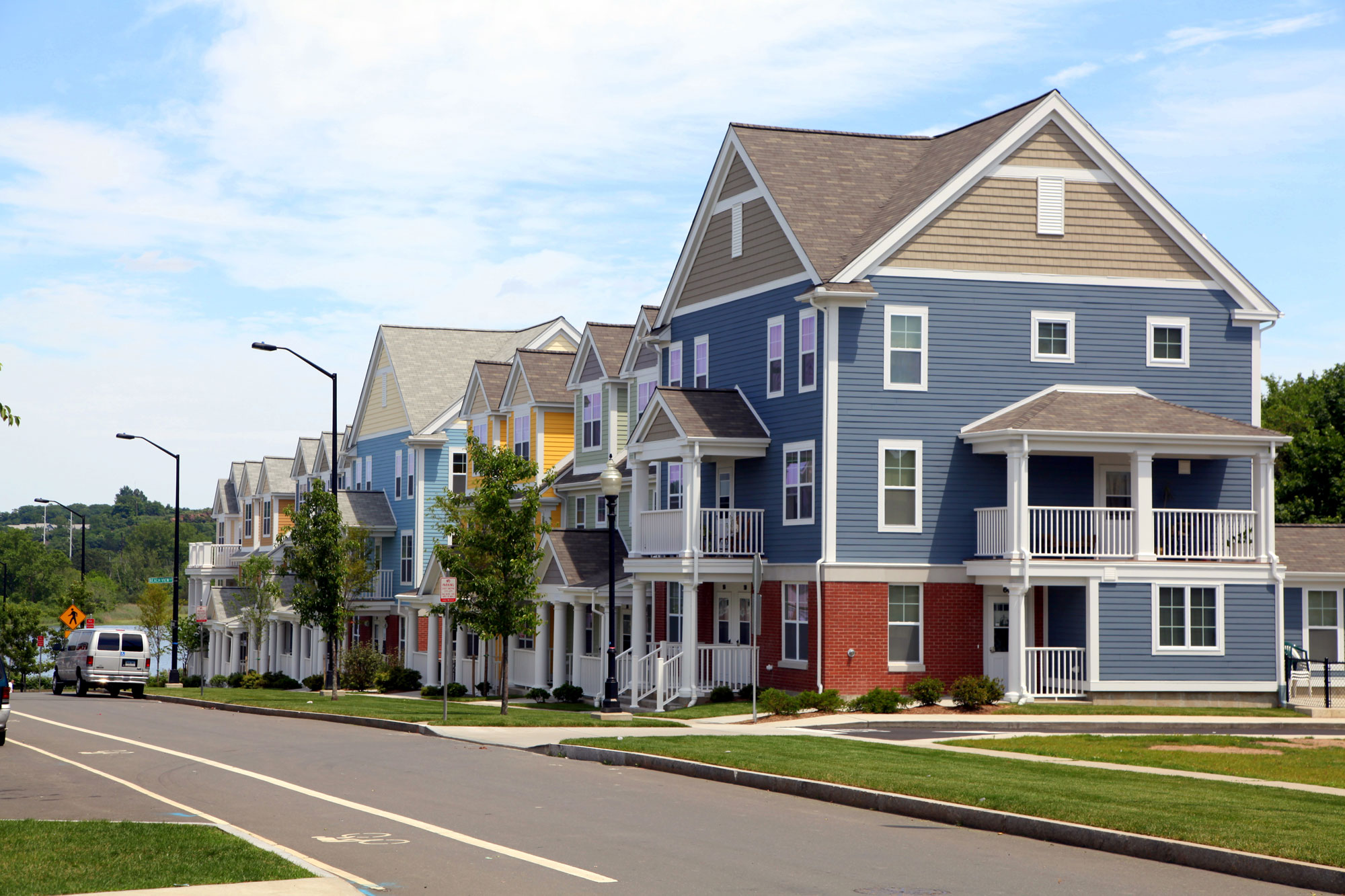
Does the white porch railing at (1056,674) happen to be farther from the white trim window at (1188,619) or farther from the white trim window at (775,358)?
the white trim window at (775,358)

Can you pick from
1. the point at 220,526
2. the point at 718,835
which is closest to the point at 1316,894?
the point at 718,835

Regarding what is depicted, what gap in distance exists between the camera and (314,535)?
40531 mm

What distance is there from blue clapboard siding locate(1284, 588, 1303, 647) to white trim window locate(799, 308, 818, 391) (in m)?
12.9

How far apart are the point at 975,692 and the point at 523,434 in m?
24.2

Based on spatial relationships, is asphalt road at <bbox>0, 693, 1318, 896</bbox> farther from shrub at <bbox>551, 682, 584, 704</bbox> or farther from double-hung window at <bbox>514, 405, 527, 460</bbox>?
double-hung window at <bbox>514, 405, 527, 460</bbox>

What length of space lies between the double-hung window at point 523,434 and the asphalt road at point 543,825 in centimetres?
2652

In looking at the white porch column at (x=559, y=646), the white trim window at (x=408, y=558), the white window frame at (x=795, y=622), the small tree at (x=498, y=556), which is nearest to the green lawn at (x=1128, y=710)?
the white window frame at (x=795, y=622)

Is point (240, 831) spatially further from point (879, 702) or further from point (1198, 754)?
point (879, 702)

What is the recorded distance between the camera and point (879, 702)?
1179 inches

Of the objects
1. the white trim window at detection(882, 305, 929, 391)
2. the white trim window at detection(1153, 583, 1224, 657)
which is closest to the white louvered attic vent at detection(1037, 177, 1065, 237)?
the white trim window at detection(882, 305, 929, 391)

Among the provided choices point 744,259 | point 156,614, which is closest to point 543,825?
→ point 744,259

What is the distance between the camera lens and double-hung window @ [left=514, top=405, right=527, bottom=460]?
4988 centimetres

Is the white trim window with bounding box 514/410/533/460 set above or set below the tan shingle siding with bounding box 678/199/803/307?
below

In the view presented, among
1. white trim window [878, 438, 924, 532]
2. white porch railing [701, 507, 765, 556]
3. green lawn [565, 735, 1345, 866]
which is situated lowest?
green lawn [565, 735, 1345, 866]
